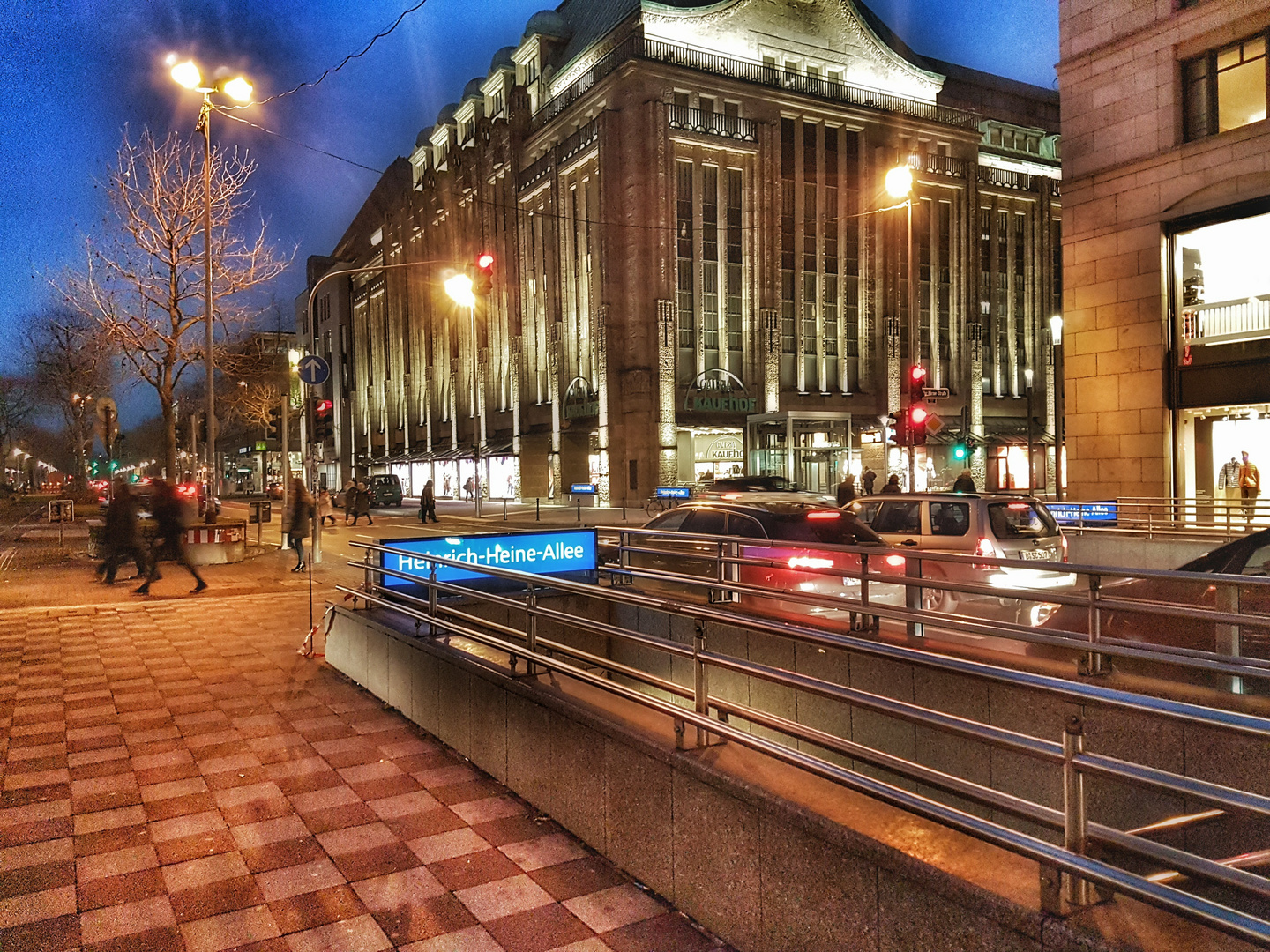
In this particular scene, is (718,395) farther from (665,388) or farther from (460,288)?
(460,288)

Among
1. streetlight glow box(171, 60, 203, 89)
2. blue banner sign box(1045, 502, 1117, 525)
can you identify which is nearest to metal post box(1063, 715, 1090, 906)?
blue banner sign box(1045, 502, 1117, 525)

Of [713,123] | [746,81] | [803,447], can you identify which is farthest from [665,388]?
[746,81]

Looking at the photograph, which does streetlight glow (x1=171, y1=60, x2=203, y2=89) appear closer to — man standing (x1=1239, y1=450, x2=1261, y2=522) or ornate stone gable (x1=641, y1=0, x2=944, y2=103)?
man standing (x1=1239, y1=450, x2=1261, y2=522)

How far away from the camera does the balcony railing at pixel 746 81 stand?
138ft

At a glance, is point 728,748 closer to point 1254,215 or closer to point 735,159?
point 1254,215

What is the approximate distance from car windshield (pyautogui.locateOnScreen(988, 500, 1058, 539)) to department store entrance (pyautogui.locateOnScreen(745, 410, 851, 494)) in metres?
31.3

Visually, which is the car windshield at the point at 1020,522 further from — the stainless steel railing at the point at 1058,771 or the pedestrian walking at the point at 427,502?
the pedestrian walking at the point at 427,502

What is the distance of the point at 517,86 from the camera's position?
2060 inches

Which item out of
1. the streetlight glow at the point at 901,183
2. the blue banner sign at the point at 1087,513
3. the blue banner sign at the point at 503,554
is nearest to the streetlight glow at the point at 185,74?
the blue banner sign at the point at 503,554

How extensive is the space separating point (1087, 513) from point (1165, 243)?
23.4 feet

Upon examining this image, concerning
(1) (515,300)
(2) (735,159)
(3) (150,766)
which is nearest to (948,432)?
(2) (735,159)

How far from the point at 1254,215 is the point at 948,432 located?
2839 cm

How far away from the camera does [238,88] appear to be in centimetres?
1881

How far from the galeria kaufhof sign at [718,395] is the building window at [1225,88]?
24506 mm
